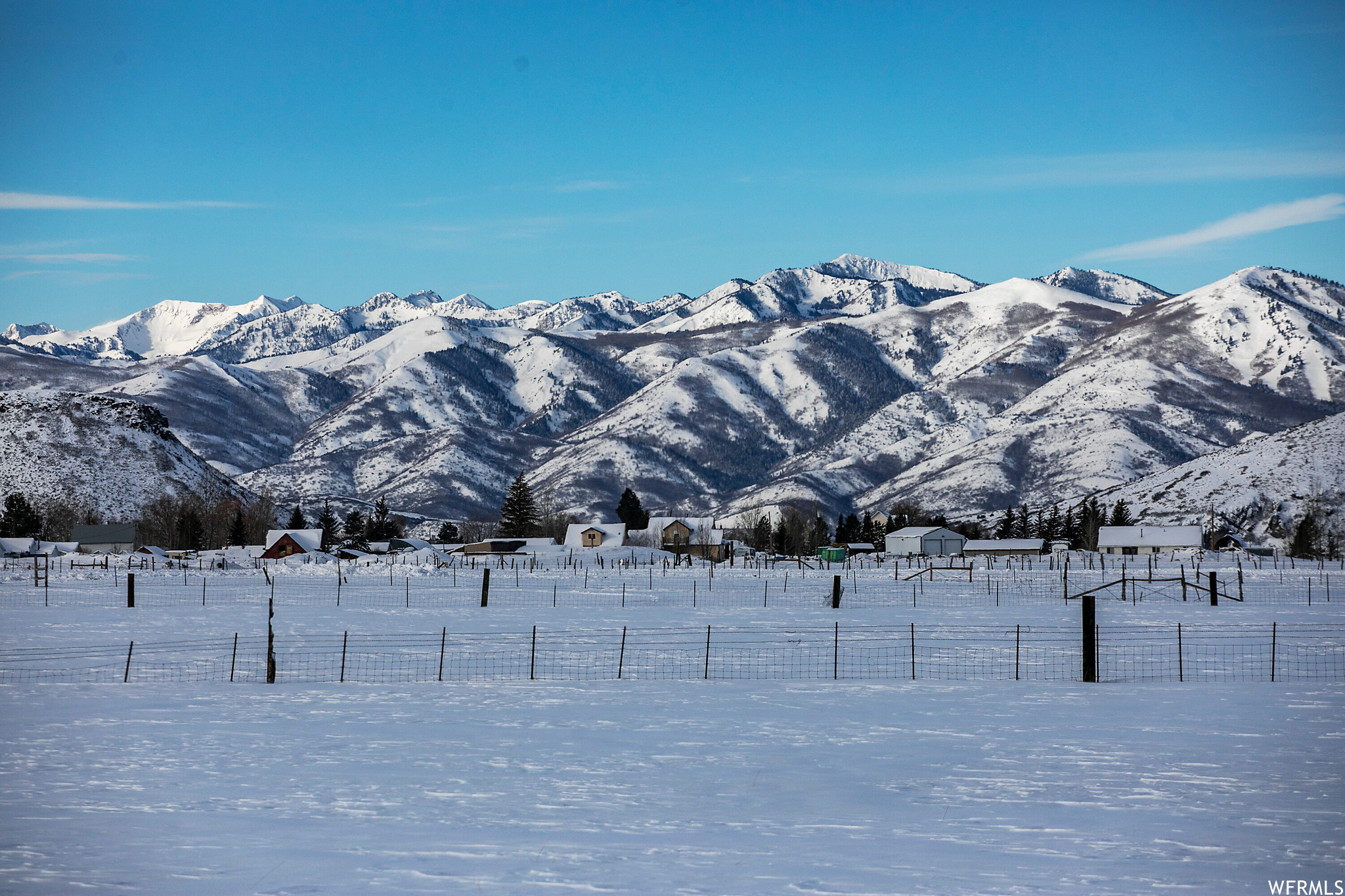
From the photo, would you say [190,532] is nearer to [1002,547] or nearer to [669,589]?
[669,589]

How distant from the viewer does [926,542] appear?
506 feet

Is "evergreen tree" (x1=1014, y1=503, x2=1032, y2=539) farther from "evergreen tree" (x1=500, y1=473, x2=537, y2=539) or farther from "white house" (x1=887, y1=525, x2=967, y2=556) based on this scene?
"evergreen tree" (x1=500, y1=473, x2=537, y2=539)

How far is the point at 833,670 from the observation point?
30.9 metres

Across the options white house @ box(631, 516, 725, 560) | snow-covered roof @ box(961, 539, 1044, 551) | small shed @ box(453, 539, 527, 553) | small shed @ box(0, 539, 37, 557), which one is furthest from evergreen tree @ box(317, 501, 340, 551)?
snow-covered roof @ box(961, 539, 1044, 551)

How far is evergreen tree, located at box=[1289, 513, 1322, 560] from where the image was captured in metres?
120

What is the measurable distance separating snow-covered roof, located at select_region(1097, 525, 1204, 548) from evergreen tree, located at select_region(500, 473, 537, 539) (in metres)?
73.5

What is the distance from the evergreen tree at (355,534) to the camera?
143750mm

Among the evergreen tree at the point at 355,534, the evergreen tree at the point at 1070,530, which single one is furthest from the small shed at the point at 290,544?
the evergreen tree at the point at 1070,530

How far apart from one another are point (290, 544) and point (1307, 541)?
11150cm

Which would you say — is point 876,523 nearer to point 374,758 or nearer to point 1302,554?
point 1302,554

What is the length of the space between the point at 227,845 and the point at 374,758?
5.49 m

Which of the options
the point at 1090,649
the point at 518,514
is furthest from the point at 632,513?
the point at 1090,649

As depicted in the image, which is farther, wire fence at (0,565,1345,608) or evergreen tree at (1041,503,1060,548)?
evergreen tree at (1041,503,1060,548)

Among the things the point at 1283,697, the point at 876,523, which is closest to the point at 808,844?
the point at 1283,697
